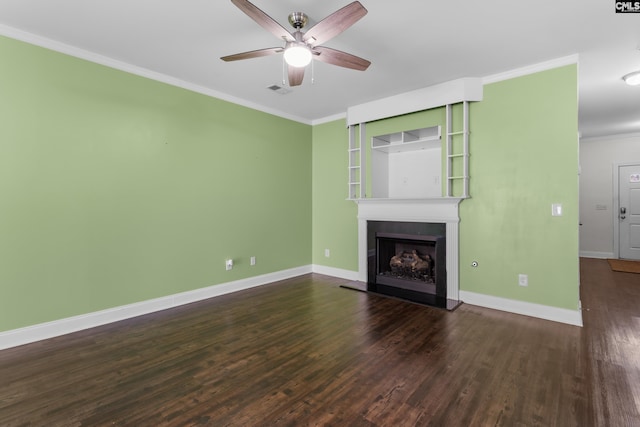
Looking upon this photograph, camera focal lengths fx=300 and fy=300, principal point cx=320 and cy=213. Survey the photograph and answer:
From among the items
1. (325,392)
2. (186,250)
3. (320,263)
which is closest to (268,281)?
(320,263)

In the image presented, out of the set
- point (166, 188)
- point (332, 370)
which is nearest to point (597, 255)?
point (332, 370)

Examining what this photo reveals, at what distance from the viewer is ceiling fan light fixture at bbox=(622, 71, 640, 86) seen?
348 centimetres

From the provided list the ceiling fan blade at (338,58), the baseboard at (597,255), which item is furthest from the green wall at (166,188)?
the baseboard at (597,255)

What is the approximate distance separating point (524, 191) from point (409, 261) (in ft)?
5.65

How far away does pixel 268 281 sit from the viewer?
474 centimetres

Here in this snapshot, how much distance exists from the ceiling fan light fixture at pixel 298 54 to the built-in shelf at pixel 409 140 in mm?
2410

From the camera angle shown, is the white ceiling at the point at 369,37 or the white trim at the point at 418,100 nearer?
the white ceiling at the point at 369,37

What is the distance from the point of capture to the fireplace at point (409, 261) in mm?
3951

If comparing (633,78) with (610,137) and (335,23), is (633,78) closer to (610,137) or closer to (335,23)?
(335,23)

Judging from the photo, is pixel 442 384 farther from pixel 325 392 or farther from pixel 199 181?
pixel 199 181

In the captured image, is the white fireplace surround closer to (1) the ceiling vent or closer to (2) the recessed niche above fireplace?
(2) the recessed niche above fireplace

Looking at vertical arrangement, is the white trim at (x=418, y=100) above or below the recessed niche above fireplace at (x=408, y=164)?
above

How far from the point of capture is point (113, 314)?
3.20 meters

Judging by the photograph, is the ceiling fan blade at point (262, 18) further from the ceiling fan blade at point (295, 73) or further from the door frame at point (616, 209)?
the door frame at point (616, 209)
